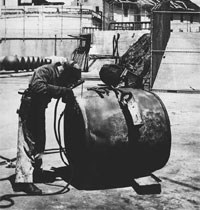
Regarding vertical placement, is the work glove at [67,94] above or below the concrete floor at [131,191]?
above

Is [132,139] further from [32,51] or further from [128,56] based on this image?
[32,51]

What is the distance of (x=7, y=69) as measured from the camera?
102ft

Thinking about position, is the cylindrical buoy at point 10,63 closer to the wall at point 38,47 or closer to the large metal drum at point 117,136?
the wall at point 38,47

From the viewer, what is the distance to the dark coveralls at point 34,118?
489cm

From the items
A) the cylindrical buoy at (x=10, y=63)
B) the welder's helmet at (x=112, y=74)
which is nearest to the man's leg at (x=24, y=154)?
the welder's helmet at (x=112, y=74)

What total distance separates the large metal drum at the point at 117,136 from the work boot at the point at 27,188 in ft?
2.05

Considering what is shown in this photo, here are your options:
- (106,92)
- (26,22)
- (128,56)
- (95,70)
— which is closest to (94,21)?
(26,22)

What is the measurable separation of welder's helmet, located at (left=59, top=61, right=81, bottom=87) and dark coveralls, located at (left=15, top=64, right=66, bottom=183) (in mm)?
96

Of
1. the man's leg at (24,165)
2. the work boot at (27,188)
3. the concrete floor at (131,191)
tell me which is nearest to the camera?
the concrete floor at (131,191)

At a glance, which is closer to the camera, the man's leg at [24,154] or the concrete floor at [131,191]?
the concrete floor at [131,191]

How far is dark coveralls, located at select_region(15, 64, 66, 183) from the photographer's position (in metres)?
4.89

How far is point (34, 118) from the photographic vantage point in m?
5.11

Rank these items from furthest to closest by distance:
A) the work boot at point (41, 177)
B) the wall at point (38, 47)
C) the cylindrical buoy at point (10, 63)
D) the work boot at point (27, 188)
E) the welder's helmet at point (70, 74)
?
the wall at point (38, 47)
the cylindrical buoy at point (10, 63)
the work boot at point (41, 177)
the welder's helmet at point (70, 74)
the work boot at point (27, 188)

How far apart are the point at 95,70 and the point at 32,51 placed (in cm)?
1051
